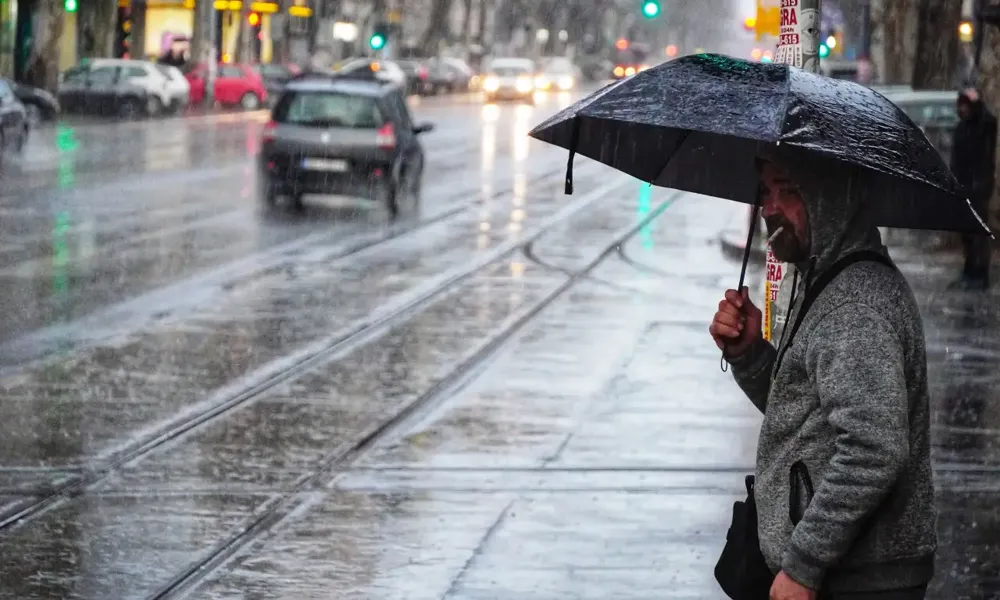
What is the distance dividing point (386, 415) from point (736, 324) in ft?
20.1

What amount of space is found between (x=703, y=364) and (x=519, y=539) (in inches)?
188

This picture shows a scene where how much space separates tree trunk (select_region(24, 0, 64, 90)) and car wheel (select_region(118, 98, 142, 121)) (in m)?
3.87

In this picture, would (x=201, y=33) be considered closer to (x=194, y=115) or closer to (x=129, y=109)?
(x=194, y=115)

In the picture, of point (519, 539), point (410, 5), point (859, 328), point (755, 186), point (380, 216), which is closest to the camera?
point (859, 328)

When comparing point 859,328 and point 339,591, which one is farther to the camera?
point 339,591

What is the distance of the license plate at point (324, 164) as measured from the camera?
22656 mm

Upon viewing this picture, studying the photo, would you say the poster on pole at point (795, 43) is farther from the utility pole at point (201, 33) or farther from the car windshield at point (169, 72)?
the utility pole at point (201, 33)

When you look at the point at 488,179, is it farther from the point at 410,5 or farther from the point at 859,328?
the point at 410,5

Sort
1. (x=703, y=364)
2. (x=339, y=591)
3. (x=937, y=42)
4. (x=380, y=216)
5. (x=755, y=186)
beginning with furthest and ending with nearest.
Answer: (x=937, y=42)
(x=380, y=216)
(x=703, y=364)
(x=339, y=591)
(x=755, y=186)

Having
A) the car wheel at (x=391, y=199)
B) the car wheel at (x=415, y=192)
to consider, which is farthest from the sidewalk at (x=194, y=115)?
the car wheel at (x=391, y=199)

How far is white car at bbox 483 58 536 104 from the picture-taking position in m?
68.4

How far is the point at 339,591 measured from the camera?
6625 millimetres

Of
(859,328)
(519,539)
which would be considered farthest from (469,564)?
(859,328)

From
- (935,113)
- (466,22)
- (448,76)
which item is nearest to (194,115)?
(448,76)
